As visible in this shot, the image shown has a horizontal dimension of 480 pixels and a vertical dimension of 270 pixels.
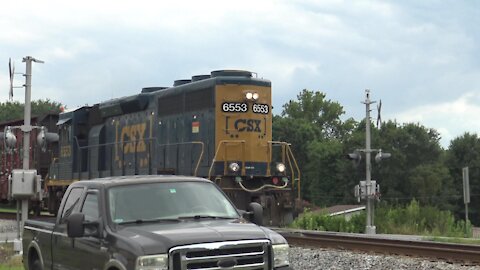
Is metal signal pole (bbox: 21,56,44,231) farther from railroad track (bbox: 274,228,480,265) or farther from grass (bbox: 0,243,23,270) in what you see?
railroad track (bbox: 274,228,480,265)

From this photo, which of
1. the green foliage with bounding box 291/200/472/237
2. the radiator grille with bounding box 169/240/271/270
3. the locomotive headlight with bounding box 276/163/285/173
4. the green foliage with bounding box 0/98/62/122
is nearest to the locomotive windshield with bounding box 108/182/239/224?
the radiator grille with bounding box 169/240/271/270

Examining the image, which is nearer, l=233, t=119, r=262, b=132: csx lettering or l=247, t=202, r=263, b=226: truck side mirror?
l=247, t=202, r=263, b=226: truck side mirror

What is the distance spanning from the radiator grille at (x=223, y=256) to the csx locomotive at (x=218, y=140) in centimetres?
1099

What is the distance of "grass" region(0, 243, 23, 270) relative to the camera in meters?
12.3

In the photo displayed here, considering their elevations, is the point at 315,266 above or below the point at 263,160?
below

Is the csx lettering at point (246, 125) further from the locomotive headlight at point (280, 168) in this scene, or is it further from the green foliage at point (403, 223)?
the green foliage at point (403, 223)

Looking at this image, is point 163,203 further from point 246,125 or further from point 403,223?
point 403,223

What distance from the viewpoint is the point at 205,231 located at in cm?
634

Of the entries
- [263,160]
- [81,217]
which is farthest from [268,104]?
[81,217]

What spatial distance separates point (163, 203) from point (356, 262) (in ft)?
18.3

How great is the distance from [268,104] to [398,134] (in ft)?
200

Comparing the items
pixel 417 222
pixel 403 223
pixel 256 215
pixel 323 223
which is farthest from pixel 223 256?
pixel 403 223

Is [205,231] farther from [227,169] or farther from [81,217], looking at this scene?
[227,169]

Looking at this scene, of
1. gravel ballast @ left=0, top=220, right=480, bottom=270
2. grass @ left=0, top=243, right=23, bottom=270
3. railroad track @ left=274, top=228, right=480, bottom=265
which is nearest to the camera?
gravel ballast @ left=0, top=220, right=480, bottom=270
